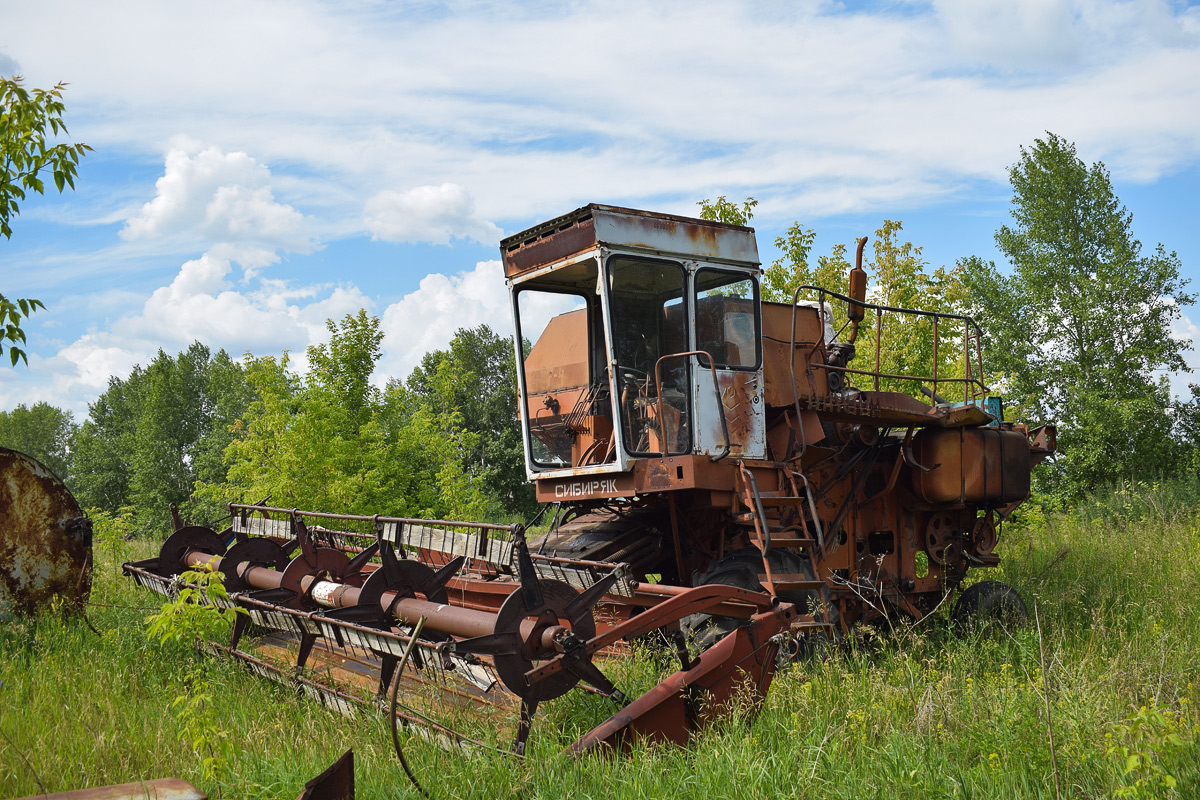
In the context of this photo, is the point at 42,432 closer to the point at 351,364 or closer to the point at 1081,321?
the point at 351,364

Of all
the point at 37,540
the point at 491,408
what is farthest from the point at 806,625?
the point at 491,408

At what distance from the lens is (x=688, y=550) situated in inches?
277

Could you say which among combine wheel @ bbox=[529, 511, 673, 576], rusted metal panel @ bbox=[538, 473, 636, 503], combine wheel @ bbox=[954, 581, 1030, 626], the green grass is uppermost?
rusted metal panel @ bbox=[538, 473, 636, 503]

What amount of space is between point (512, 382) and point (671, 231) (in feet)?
154

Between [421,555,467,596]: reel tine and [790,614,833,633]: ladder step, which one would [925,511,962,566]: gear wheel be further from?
[421,555,467,596]: reel tine

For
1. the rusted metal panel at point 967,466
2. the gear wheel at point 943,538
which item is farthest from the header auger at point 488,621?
the gear wheel at point 943,538

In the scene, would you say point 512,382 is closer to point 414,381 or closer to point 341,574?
point 414,381

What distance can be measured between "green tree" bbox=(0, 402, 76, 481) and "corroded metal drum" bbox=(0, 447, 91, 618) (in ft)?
211

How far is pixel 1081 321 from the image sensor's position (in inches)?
1003

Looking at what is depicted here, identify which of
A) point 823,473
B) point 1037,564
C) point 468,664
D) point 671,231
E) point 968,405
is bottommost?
point 1037,564

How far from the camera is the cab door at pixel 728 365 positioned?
645cm

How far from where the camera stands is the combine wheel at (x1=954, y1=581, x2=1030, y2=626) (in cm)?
799

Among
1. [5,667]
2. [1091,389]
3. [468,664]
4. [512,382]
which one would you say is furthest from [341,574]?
[512,382]

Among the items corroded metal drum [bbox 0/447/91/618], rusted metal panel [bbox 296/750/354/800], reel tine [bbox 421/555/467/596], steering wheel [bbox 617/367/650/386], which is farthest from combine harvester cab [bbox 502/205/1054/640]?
corroded metal drum [bbox 0/447/91/618]
